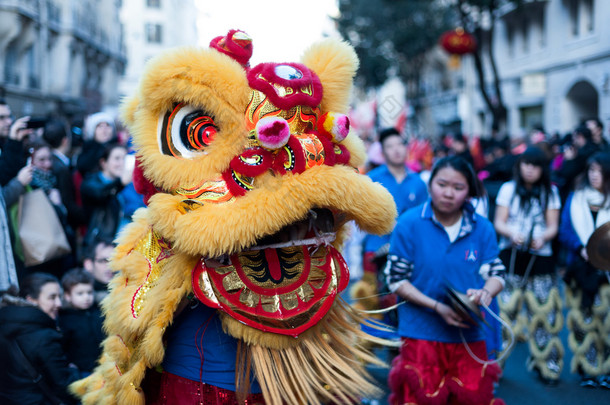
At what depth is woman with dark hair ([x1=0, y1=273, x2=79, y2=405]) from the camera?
3359mm

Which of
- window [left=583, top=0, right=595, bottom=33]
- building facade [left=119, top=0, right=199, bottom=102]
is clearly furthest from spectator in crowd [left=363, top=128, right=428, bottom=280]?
window [left=583, top=0, right=595, bottom=33]

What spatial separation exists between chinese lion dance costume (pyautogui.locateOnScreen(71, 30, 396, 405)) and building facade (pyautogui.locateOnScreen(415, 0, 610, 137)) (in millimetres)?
12711

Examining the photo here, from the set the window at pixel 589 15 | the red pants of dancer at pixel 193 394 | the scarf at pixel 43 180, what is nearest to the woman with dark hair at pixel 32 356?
the red pants of dancer at pixel 193 394

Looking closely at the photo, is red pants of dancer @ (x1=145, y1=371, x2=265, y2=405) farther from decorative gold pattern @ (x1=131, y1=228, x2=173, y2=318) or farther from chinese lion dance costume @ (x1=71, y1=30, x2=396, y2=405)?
decorative gold pattern @ (x1=131, y1=228, x2=173, y2=318)

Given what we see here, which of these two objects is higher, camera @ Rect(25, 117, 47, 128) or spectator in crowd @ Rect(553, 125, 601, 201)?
camera @ Rect(25, 117, 47, 128)

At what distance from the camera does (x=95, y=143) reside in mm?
5941

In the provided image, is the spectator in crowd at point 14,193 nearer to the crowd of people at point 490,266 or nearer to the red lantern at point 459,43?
the crowd of people at point 490,266

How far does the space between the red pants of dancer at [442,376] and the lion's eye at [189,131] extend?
1.94 metres

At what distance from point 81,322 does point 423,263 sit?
2227mm

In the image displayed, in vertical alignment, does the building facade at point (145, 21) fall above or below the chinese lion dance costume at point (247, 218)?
above

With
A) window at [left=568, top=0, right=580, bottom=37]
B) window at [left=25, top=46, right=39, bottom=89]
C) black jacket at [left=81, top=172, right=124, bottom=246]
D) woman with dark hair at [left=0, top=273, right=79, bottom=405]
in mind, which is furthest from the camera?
window at [left=25, top=46, right=39, bottom=89]

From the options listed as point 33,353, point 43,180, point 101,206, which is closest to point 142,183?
point 33,353

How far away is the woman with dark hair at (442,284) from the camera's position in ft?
11.6

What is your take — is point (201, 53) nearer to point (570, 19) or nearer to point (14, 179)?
point (14, 179)
